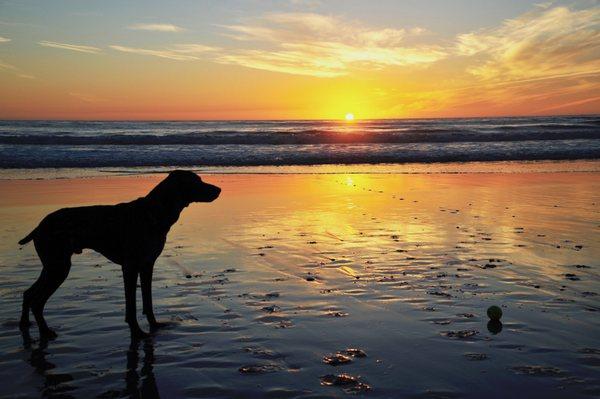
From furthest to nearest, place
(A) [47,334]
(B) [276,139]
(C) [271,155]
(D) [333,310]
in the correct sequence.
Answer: (B) [276,139]
(C) [271,155]
(D) [333,310]
(A) [47,334]

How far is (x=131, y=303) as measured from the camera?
17.2 ft

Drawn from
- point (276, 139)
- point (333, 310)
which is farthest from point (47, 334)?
point (276, 139)

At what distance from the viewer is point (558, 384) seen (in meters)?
4.01

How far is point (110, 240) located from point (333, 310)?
2272mm

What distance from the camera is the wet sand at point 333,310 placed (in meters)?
4.14

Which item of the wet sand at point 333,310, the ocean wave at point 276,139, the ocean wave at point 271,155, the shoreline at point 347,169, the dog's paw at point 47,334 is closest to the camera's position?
the wet sand at point 333,310

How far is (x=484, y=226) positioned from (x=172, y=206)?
20.8ft

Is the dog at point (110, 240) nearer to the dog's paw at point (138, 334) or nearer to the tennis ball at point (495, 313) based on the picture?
the dog's paw at point (138, 334)

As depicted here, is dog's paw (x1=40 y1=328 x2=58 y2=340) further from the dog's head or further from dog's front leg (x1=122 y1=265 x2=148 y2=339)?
the dog's head

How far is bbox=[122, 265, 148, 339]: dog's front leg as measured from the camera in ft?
16.8

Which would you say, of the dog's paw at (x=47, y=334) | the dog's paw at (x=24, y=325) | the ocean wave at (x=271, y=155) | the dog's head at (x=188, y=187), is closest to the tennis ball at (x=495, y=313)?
the dog's head at (x=188, y=187)

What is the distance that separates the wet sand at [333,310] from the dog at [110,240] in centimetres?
30

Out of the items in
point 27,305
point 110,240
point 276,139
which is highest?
point 276,139

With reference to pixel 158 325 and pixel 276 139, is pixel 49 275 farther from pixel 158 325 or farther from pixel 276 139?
pixel 276 139
